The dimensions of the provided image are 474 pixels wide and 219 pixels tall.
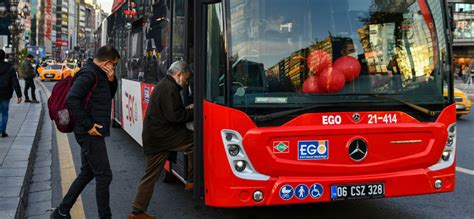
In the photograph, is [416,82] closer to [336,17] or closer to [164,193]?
[336,17]

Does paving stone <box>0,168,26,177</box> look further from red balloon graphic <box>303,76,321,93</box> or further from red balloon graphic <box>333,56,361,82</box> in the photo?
red balloon graphic <box>333,56,361,82</box>

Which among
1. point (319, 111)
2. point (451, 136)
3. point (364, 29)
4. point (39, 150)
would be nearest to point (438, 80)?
point (451, 136)

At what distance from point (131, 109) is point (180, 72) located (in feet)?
12.2

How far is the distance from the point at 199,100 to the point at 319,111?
3.34 ft

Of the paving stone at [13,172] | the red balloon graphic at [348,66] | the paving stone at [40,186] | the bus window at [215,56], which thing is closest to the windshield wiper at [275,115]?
the bus window at [215,56]

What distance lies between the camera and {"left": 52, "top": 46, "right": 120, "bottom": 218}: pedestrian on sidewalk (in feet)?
14.0

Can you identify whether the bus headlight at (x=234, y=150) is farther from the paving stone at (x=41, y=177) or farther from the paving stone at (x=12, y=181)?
the paving stone at (x=41, y=177)

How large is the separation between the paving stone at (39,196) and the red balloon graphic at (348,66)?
354cm

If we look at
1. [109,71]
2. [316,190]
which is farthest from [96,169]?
[316,190]

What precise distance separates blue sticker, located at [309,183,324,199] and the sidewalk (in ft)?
8.57

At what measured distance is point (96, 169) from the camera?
14.6 feet

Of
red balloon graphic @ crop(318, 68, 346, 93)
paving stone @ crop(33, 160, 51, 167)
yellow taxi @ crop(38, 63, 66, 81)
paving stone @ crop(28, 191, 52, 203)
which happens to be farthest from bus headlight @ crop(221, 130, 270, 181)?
yellow taxi @ crop(38, 63, 66, 81)

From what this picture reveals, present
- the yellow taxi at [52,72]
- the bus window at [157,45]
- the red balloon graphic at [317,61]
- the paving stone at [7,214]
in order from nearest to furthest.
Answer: the red balloon graphic at [317,61] < the paving stone at [7,214] < the bus window at [157,45] < the yellow taxi at [52,72]

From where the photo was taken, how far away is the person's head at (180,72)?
4820mm
